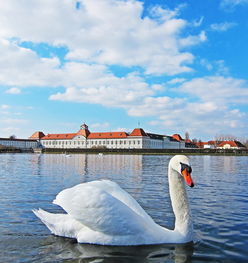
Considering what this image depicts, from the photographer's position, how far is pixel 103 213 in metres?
4.98

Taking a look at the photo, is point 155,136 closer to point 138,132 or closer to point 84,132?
point 138,132

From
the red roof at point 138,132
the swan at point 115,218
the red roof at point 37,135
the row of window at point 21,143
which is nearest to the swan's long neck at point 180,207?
the swan at point 115,218

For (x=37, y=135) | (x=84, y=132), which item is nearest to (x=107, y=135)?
(x=84, y=132)

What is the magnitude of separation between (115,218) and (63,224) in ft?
4.34

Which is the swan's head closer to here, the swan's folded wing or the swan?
the swan

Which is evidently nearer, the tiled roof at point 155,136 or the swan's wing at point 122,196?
the swan's wing at point 122,196

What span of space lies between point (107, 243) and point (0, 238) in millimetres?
2208

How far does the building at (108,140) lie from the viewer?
165 metres

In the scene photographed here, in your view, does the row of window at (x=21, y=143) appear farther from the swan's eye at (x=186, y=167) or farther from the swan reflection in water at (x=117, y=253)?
the swan's eye at (x=186, y=167)

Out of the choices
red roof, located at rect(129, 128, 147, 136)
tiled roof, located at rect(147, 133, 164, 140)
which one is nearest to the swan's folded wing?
red roof, located at rect(129, 128, 147, 136)

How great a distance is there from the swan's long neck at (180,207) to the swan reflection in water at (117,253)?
28 cm

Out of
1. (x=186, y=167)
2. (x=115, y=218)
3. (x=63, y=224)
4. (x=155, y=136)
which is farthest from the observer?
(x=155, y=136)

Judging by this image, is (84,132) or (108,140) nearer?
(108,140)

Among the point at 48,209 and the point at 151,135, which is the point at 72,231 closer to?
the point at 48,209
